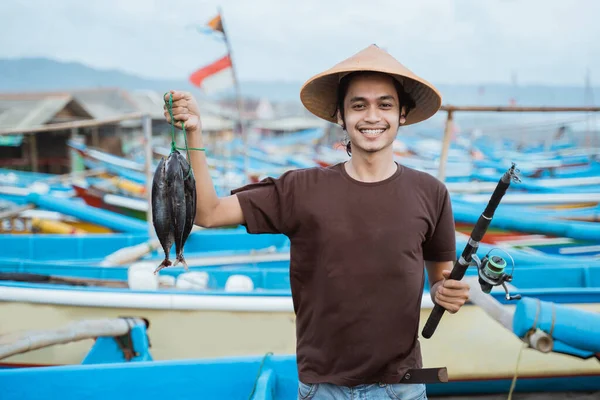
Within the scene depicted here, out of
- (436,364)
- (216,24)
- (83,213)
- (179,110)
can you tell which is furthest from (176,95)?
(216,24)

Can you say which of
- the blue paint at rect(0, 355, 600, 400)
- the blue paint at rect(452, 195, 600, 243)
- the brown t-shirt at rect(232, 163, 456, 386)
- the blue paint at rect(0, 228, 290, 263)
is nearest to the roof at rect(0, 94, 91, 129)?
the blue paint at rect(0, 228, 290, 263)

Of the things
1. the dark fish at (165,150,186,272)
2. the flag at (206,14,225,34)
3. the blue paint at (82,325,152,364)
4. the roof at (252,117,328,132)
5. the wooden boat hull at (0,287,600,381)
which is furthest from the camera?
the roof at (252,117,328,132)

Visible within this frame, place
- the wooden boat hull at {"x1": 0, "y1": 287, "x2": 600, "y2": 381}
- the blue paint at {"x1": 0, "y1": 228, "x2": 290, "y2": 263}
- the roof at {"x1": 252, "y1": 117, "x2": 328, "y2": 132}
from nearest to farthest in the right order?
the wooden boat hull at {"x1": 0, "y1": 287, "x2": 600, "y2": 381} → the blue paint at {"x1": 0, "y1": 228, "x2": 290, "y2": 263} → the roof at {"x1": 252, "y1": 117, "x2": 328, "y2": 132}

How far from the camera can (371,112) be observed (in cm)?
175

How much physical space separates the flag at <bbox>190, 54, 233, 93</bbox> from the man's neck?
261 inches

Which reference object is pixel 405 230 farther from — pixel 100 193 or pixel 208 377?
pixel 100 193

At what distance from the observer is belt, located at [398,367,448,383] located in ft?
5.64

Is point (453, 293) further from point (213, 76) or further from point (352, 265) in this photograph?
point (213, 76)

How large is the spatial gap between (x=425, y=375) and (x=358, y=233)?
1.95ft

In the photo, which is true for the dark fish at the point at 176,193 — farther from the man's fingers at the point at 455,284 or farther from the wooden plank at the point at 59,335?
the wooden plank at the point at 59,335

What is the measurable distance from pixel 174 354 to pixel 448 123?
3.33 metres

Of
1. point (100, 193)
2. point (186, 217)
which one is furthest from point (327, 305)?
point (100, 193)

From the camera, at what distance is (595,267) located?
4.83 meters

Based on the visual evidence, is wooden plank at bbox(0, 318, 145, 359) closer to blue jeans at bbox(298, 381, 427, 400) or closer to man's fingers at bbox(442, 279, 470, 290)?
blue jeans at bbox(298, 381, 427, 400)
